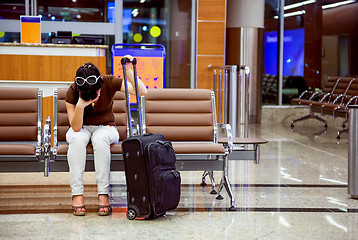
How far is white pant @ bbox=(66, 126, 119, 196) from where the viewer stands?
437 cm

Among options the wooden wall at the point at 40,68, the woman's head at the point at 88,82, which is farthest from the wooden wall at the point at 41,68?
the woman's head at the point at 88,82

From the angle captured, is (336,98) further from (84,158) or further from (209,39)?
(84,158)

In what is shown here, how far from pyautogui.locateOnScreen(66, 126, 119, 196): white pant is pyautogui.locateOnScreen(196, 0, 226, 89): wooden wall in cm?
702

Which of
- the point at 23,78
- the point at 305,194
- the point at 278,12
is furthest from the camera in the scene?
the point at 278,12

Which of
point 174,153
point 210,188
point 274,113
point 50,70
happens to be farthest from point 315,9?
point 174,153

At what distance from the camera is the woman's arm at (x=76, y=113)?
14.4 feet

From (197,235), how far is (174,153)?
727 mm

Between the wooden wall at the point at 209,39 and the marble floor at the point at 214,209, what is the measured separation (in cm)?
459

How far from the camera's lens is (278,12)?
1390 centimetres

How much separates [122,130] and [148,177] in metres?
0.98

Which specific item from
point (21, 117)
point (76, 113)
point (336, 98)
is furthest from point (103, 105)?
point (336, 98)

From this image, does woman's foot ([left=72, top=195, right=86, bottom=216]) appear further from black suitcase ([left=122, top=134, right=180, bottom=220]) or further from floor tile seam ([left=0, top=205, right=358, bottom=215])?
black suitcase ([left=122, top=134, right=180, bottom=220])

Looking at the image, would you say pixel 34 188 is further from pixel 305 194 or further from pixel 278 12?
pixel 278 12

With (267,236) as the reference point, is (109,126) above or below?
above
